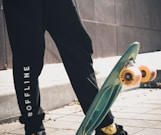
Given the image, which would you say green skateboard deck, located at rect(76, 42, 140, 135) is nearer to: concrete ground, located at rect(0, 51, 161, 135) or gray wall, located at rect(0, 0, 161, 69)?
concrete ground, located at rect(0, 51, 161, 135)

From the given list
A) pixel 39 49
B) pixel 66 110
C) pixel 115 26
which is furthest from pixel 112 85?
pixel 115 26

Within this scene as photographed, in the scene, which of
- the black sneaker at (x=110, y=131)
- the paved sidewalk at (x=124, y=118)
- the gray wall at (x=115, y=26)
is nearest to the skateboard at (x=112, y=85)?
the black sneaker at (x=110, y=131)

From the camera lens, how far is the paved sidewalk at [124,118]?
2.91m

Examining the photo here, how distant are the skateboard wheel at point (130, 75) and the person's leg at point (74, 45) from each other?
17.1 inches

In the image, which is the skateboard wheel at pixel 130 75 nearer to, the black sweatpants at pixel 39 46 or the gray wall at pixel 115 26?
the black sweatpants at pixel 39 46

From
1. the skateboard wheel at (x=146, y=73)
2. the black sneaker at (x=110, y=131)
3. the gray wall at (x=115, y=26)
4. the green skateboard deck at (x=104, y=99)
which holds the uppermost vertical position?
the skateboard wheel at (x=146, y=73)

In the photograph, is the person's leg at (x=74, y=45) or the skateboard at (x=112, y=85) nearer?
the skateboard at (x=112, y=85)

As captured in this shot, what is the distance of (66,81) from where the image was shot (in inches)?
171

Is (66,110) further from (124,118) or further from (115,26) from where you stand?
(115,26)

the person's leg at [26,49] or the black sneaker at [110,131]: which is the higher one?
the person's leg at [26,49]

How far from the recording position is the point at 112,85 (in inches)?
79.9

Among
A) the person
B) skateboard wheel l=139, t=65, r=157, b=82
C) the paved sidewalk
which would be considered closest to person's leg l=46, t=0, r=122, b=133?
the person

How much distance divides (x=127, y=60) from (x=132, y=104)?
A: 2.49 meters

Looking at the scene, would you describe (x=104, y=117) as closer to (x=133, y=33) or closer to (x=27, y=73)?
(x=27, y=73)
